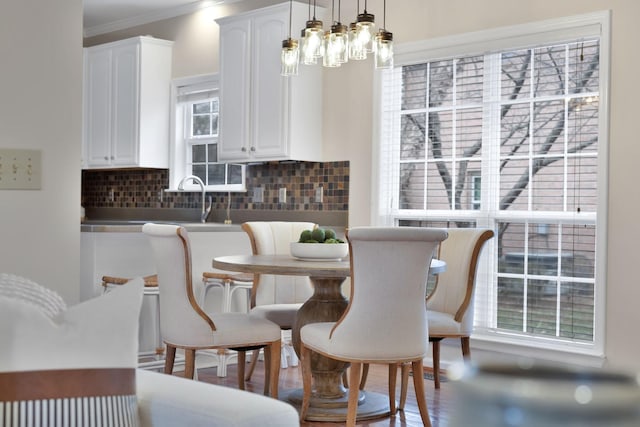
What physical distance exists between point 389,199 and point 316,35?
5.58 ft

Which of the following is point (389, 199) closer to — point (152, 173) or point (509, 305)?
point (509, 305)

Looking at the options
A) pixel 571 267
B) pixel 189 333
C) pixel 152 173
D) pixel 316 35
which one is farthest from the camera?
pixel 152 173

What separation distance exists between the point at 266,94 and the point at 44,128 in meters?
3.62

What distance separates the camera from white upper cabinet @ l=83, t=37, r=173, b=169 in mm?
7148

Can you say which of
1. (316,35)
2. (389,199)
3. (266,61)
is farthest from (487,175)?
(266,61)

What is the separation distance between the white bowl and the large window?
278 cm

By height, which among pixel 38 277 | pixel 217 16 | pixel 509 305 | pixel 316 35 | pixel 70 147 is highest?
pixel 217 16

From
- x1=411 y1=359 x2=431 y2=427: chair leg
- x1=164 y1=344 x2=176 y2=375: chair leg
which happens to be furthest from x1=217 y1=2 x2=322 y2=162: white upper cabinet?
x1=411 y1=359 x2=431 y2=427: chair leg

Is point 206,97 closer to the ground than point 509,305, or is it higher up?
higher up

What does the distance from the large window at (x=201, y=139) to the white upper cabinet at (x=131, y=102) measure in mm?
143

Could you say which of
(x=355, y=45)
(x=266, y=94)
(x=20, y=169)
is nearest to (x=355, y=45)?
(x=355, y=45)

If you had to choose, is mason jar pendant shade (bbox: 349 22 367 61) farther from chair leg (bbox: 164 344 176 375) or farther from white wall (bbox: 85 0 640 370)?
chair leg (bbox: 164 344 176 375)

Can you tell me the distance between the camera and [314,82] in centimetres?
593

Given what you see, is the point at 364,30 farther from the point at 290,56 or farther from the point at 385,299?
the point at 385,299
